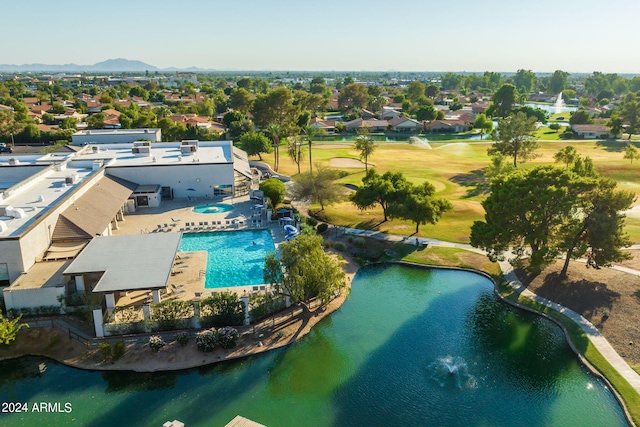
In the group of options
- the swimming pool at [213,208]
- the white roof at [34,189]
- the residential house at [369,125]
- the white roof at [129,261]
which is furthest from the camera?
the residential house at [369,125]

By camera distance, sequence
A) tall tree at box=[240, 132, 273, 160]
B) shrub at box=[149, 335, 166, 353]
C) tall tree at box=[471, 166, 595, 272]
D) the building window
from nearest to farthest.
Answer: shrub at box=[149, 335, 166, 353] < the building window < tall tree at box=[471, 166, 595, 272] < tall tree at box=[240, 132, 273, 160]

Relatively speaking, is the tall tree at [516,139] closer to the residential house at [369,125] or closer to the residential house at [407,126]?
the residential house at [407,126]

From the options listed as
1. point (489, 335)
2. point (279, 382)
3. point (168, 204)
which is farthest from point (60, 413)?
point (168, 204)

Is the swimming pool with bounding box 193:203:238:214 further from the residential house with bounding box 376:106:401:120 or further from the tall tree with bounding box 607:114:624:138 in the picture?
the residential house with bounding box 376:106:401:120

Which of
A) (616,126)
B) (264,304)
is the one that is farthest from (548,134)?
(264,304)

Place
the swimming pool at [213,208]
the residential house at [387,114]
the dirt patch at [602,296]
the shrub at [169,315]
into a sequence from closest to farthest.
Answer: the dirt patch at [602,296] < the shrub at [169,315] < the swimming pool at [213,208] < the residential house at [387,114]

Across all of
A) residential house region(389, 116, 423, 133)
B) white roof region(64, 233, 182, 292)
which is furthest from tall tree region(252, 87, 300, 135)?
white roof region(64, 233, 182, 292)

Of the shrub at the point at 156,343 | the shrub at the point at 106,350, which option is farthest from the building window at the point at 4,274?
the shrub at the point at 156,343
